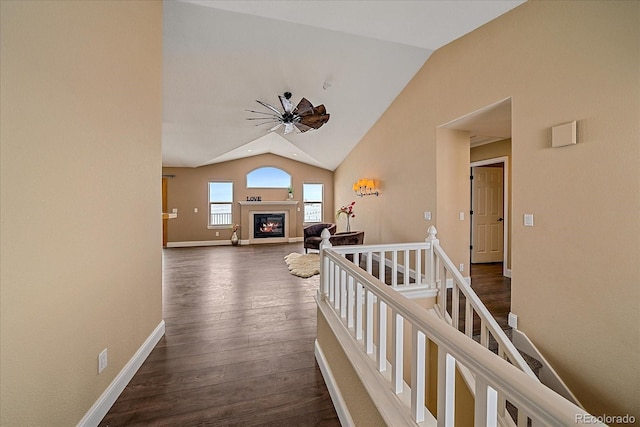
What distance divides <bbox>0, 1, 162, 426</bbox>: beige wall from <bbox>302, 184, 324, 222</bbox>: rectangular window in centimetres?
684

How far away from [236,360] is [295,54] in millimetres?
3521

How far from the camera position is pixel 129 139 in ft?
6.29

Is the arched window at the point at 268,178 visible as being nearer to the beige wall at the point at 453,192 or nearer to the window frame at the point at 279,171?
the window frame at the point at 279,171

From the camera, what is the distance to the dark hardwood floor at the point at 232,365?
1.61m

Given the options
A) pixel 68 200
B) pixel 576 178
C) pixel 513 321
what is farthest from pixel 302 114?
A: pixel 513 321

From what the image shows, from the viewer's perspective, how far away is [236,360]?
2145 millimetres

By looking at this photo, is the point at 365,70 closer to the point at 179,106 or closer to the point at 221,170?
the point at 179,106

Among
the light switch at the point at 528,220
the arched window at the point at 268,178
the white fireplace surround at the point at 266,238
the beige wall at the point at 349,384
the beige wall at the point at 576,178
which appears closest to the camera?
the beige wall at the point at 349,384

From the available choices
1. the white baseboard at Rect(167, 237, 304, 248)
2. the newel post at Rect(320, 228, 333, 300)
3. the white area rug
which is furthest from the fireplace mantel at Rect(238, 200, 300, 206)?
the newel post at Rect(320, 228, 333, 300)

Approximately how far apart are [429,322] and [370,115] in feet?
15.6

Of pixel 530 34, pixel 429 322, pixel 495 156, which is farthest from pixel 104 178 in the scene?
pixel 495 156

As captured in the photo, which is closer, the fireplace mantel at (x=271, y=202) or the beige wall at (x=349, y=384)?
the beige wall at (x=349, y=384)

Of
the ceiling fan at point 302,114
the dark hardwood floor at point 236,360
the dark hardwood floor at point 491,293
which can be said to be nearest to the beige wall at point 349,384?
the dark hardwood floor at point 236,360

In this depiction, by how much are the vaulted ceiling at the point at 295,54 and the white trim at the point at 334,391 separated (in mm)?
3143
